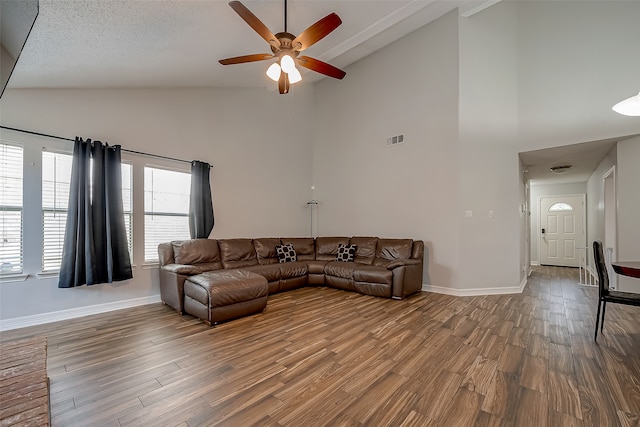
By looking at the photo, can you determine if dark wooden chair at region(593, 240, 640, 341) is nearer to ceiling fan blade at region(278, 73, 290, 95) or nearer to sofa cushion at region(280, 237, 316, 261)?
ceiling fan blade at region(278, 73, 290, 95)

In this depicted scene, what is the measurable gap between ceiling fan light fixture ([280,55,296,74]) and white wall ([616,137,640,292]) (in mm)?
4921

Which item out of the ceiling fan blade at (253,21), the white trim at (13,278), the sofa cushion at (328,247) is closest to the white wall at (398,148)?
the sofa cushion at (328,247)

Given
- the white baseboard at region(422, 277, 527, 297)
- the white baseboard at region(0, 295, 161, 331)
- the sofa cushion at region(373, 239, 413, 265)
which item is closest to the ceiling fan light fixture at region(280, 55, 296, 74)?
the sofa cushion at region(373, 239, 413, 265)

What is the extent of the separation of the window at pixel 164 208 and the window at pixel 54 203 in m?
0.90

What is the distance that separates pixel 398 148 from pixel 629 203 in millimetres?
3442

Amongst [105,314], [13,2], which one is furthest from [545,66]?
[105,314]

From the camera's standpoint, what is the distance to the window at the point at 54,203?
10.8ft

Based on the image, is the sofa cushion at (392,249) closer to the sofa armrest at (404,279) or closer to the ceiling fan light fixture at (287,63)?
the sofa armrest at (404,279)

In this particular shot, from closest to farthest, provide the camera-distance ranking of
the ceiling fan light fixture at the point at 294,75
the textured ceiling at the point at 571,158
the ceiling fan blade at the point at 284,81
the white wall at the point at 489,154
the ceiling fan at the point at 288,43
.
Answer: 1. the ceiling fan at the point at 288,43
2. the ceiling fan light fixture at the point at 294,75
3. the ceiling fan blade at the point at 284,81
4. the textured ceiling at the point at 571,158
5. the white wall at the point at 489,154

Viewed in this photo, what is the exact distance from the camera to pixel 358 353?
242 centimetres

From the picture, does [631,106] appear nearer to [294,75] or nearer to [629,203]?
[629,203]

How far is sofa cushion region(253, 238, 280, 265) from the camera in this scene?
511 cm

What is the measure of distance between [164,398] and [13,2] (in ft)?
6.93

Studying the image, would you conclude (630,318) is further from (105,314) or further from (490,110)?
(105,314)
